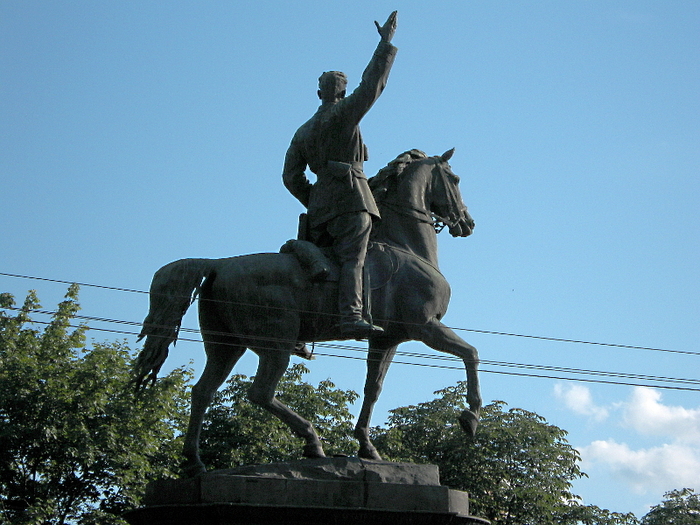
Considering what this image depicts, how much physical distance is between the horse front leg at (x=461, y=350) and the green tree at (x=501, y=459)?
71.3 feet

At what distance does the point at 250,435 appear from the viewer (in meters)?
30.4

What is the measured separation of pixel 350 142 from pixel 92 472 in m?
15.4

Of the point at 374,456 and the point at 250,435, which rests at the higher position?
the point at 250,435

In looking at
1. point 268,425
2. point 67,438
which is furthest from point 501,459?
point 67,438

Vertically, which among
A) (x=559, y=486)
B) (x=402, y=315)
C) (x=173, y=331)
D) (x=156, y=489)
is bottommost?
(x=156, y=489)

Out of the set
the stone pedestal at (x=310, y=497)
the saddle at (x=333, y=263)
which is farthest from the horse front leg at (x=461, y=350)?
the stone pedestal at (x=310, y=497)

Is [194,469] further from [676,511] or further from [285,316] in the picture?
[676,511]

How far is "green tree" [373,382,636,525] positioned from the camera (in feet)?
112

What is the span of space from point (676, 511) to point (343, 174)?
32615 mm

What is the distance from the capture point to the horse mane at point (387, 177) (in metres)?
13.4

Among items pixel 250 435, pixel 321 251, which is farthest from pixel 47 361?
pixel 321 251

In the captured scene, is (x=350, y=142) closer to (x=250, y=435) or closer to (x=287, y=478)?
(x=287, y=478)

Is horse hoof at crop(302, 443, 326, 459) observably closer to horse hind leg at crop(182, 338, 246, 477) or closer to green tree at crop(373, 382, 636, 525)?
horse hind leg at crop(182, 338, 246, 477)

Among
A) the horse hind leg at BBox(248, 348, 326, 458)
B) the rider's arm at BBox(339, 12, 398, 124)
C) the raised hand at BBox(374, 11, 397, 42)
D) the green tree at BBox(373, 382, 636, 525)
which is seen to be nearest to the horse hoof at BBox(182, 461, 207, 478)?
the horse hind leg at BBox(248, 348, 326, 458)
